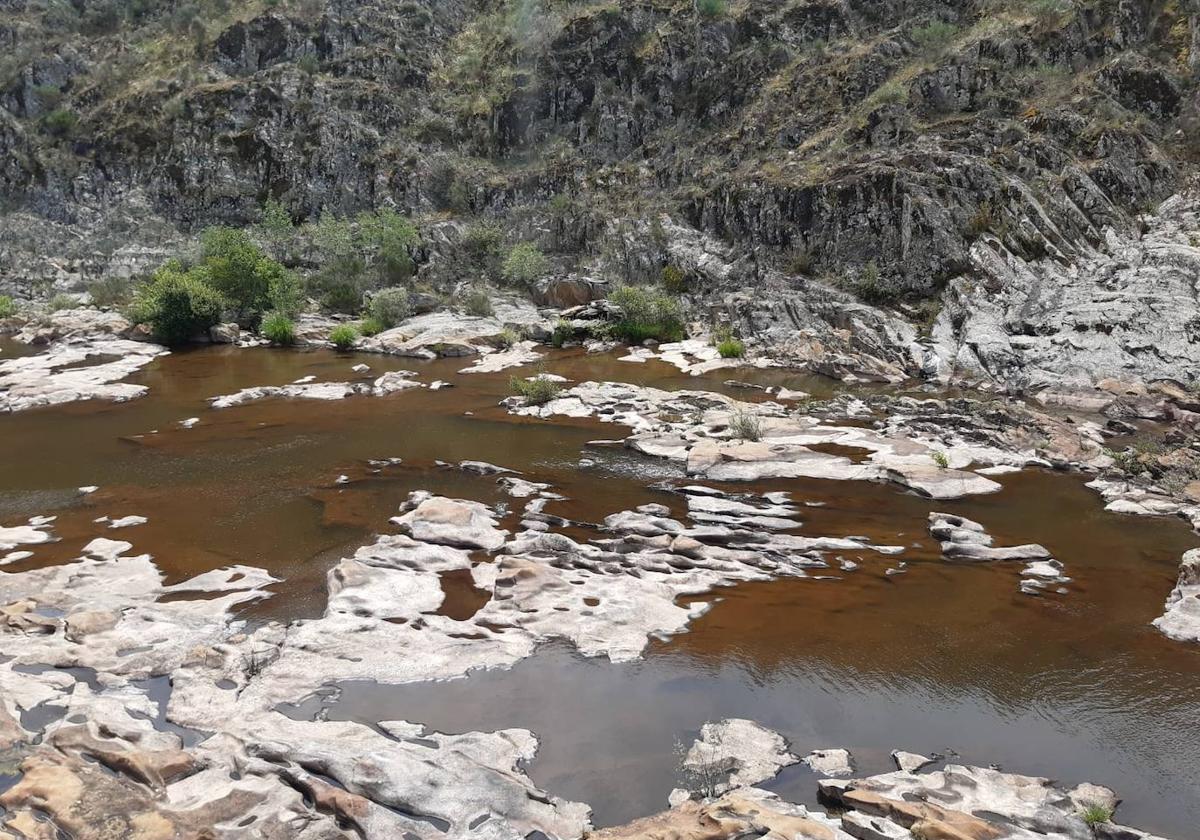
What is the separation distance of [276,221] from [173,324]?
20.2 metres

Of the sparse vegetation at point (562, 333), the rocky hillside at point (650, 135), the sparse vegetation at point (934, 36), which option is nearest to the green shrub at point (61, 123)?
the rocky hillside at point (650, 135)

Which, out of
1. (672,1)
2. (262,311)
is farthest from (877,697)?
(672,1)

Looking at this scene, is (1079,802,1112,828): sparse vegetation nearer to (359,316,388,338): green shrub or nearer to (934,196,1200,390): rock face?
(934,196,1200,390): rock face

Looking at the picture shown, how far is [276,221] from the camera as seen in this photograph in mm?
59312

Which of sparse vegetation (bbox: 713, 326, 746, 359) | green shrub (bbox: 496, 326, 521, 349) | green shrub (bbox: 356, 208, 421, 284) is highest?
green shrub (bbox: 356, 208, 421, 284)

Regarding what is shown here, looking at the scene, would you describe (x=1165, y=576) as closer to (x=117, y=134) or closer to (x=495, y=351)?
(x=495, y=351)

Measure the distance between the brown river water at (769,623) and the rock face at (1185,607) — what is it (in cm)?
28

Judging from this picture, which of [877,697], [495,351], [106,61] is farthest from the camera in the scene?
[106,61]

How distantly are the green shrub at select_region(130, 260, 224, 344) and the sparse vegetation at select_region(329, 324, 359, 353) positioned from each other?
24.0 ft

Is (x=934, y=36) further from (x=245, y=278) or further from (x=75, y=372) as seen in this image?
(x=75, y=372)

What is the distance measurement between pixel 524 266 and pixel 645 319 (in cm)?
1347

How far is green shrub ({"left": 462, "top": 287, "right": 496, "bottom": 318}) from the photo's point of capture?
48.7m

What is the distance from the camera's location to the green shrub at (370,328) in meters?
44.8

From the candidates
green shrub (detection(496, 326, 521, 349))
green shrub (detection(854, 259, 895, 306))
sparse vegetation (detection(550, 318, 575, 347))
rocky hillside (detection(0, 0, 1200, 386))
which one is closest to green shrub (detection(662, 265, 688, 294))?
rocky hillside (detection(0, 0, 1200, 386))
